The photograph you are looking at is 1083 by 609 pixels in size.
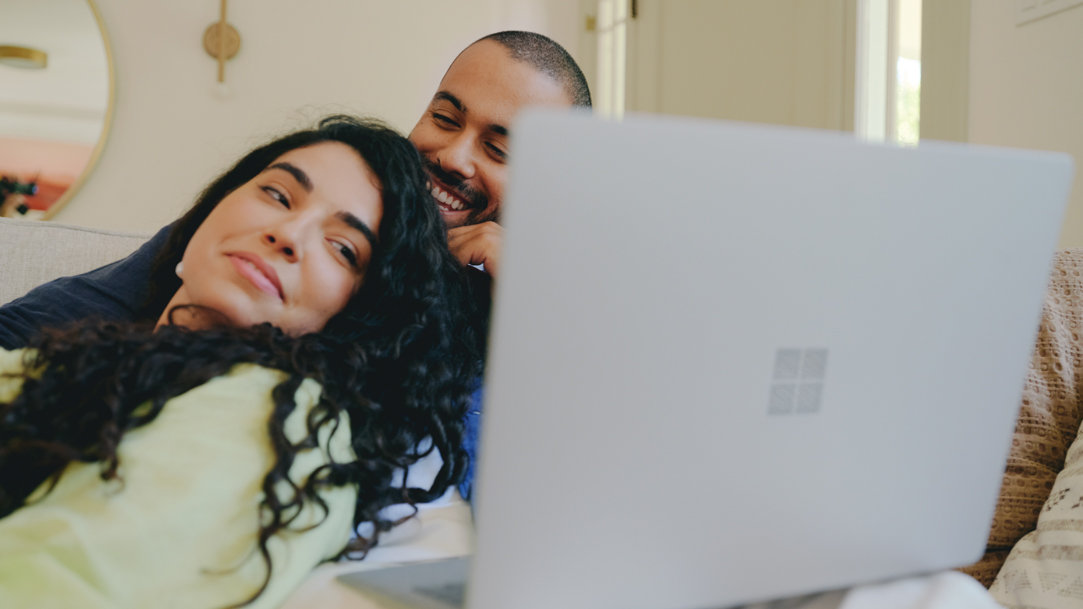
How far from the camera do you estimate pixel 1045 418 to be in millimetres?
1010

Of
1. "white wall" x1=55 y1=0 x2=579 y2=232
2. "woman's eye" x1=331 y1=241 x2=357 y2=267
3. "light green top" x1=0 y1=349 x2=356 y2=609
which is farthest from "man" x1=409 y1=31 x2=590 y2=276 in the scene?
"white wall" x1=55 y1=0 x2=579 y2=232

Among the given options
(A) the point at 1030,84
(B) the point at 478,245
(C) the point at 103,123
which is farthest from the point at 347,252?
(C) the point at 103,123

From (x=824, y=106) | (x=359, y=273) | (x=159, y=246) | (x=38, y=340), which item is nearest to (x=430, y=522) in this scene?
(x=359, y=273)

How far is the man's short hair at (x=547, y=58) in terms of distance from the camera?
1.63 meters

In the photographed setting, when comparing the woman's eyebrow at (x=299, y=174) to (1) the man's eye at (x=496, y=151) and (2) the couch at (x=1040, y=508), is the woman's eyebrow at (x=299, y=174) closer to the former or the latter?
(2) the couch at (x=1040, y=508)

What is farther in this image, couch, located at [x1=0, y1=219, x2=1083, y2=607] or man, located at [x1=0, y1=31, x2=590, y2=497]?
man, located at [x1=0, y1=31, x2=590, y2=497]

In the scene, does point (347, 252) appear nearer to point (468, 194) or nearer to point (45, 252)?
point (468, 194)

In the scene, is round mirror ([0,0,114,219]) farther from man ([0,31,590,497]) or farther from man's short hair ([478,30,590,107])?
man's short hair ([478,30,590,107])

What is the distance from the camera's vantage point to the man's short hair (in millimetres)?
1634

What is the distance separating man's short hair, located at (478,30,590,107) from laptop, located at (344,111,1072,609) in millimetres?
1206

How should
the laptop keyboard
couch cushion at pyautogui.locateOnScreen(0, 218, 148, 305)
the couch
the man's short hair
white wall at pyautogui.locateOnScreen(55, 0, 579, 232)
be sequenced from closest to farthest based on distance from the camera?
1. the laptop keyboard
2. the couch
3. couch cushion at pyautogui.locateOnScreen(0, 218, 148, 305)
4. the man's short hair
5. white wall at pyautogui.locateOnScreen(55, 0, 579, 232)

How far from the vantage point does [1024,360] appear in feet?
1.93

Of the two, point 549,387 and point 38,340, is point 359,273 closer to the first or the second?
point 38,340

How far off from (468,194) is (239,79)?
1.64 m
